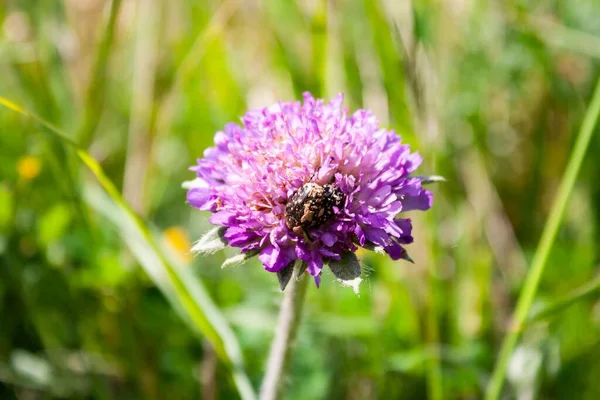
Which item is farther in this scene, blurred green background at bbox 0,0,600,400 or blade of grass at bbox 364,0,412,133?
blade of grass at bbox 364,0,412,133

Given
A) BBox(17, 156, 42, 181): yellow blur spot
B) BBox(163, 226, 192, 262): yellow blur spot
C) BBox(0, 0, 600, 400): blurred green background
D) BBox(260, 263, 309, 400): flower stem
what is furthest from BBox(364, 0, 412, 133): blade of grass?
BBox(17, 156, 42, 181): yellow blur spot

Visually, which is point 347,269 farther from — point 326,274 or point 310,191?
point 326,274

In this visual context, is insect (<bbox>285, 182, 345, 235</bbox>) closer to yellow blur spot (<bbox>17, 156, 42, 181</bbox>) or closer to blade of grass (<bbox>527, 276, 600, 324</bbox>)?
blade of grass (<bbox>527, 276, 600, 324</bbox>)

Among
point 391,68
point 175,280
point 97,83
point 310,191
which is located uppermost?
point 97,83

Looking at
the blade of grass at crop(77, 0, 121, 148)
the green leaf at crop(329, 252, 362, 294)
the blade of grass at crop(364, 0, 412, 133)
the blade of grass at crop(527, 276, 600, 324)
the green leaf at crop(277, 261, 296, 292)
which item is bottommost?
the blade of grass at crop(527, 276, 600, 324)

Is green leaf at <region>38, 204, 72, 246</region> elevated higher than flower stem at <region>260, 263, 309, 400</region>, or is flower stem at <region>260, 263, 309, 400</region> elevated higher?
green leaf at <region>38, 204, 72, 246</region>

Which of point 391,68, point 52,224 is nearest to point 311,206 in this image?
point 52,224
